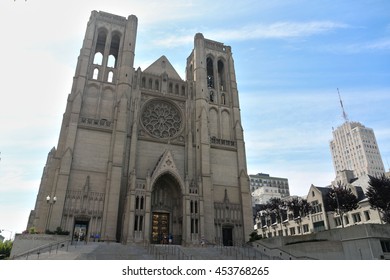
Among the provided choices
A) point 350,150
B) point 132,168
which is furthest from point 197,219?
point 350,150

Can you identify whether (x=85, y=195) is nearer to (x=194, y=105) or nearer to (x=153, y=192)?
(x=153, y=192)

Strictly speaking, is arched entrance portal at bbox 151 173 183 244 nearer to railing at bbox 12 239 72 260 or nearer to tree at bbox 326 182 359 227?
railing at bbox 12 239 72 260

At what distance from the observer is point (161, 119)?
42.2 metres

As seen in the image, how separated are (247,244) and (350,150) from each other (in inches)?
4029

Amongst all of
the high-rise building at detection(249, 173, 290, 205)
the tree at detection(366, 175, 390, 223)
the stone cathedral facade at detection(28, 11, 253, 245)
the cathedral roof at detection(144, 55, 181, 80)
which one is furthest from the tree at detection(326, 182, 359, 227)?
the high-rise building at detection(249, 173, 290, 205)

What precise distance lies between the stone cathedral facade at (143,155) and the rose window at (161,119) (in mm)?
145

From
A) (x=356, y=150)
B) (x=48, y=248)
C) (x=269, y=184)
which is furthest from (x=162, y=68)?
(x=356, y=150)

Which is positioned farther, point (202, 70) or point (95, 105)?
point (202, 70)

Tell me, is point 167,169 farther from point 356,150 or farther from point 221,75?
point 356,150

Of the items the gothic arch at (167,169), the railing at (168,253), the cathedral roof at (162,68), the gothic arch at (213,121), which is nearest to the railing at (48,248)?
the railing at (168,253)

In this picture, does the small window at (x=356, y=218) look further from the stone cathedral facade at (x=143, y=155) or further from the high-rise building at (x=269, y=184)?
the high-rise building at (x=269, y=184)

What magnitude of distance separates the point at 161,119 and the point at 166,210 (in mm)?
12862

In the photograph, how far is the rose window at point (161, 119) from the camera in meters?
40.9

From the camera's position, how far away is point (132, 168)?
116 feet
